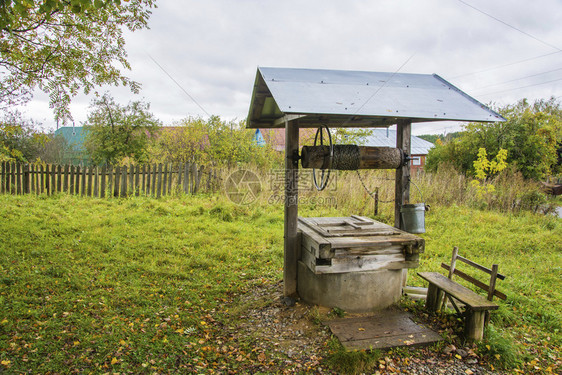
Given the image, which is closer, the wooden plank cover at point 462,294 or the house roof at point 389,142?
the wooden plank cover at point 462,294

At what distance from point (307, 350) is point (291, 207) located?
1636 millimetres

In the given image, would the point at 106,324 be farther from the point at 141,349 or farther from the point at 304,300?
the point at 304,300

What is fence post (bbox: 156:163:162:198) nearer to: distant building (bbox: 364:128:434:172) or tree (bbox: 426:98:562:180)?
tree (bbox: 426:98:562:180)

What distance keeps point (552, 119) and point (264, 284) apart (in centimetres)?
1623

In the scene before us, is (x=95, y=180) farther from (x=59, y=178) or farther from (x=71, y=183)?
(x=59, y=178)

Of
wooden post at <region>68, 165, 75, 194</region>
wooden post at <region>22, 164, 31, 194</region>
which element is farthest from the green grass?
wooden post at <region>22, 164, 31, 194</region>

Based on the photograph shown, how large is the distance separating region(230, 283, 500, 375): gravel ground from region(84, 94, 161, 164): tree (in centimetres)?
1292

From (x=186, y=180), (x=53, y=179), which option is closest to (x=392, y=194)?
(x=186, y=180)

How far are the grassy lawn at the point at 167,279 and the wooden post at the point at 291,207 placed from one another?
75 centimetres

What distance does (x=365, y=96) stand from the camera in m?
3.52

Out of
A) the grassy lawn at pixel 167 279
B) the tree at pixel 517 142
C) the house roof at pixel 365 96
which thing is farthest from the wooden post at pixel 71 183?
the tree at pixel 517 142

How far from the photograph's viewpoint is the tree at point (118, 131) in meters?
14.8

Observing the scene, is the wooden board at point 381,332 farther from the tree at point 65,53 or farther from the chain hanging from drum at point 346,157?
the tree at point 65,53

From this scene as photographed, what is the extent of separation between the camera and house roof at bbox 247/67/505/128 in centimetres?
322
